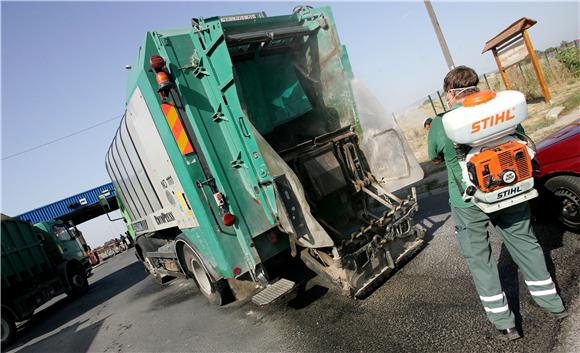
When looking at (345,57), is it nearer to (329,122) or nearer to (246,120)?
(329,122)

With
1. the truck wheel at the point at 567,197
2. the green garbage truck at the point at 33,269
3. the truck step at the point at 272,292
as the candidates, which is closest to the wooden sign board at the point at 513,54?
the truck wheel at the point at 567,197

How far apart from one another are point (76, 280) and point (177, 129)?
959 centimetres

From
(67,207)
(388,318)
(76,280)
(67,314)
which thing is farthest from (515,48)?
(67,207)

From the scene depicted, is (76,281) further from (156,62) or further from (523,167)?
(523,167)

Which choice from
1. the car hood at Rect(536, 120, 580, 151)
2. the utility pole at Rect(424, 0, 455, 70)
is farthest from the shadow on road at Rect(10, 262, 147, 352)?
the utility pole at Rect(424, 0, 455, 70)

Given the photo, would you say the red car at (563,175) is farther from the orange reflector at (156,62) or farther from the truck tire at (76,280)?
the truck tire at (76,280)

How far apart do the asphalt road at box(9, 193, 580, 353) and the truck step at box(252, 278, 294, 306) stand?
1.10 ft

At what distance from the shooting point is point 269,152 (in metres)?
3.28

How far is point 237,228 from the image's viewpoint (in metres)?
3.70

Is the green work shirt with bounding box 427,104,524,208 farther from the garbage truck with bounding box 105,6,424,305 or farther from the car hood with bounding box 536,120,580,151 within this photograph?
the garbage truck with bounding box 105,6,424,305

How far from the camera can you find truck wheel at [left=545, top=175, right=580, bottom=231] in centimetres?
299

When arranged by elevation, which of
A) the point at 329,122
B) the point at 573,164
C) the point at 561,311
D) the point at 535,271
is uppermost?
the point at 329,122

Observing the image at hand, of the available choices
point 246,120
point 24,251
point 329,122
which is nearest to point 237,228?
point 246,120

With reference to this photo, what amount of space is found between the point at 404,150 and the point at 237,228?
6.73 feet
